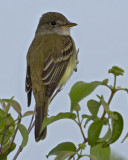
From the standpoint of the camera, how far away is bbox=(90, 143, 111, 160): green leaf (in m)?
2.15

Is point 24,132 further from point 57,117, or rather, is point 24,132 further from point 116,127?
point 116,127

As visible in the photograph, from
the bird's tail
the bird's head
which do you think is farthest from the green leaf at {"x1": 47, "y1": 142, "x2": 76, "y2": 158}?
the bird's head

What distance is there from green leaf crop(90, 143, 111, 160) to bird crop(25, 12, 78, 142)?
1.59m

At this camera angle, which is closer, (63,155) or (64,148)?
(63,155)

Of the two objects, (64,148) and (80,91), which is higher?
(80,91)

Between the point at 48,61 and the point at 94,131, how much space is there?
3.00 m

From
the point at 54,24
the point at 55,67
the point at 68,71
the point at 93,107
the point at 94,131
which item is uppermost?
the point at 54,24

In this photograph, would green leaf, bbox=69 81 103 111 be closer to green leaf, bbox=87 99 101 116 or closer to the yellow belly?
green leaf, bbox=87 99 101 116

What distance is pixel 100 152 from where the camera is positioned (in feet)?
7.08

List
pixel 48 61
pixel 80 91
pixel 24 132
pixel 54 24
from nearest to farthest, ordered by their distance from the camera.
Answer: pixel 80 91, pixel 24 132, pixel 48 61, pixel 54 24

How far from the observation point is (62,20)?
626 cm

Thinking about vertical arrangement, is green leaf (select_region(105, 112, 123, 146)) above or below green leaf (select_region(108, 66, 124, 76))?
below

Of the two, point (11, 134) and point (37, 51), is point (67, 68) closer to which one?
point (37, 51)

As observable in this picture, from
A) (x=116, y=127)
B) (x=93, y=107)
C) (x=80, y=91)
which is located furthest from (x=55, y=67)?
(x=80, y=91)
